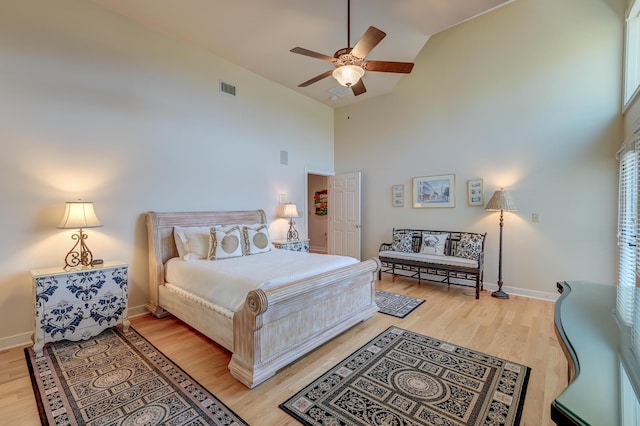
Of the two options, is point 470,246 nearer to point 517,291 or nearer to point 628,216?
point 517,291

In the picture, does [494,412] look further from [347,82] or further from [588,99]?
[588,99]

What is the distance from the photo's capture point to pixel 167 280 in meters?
3.43

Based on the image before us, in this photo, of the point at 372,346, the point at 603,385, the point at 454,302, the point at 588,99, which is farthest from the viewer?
the point at 454,302

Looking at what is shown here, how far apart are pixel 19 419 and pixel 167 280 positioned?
5.58 feet

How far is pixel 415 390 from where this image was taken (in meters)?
2.09

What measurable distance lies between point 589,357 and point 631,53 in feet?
14.1

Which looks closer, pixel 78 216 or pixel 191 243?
pixel 78 216

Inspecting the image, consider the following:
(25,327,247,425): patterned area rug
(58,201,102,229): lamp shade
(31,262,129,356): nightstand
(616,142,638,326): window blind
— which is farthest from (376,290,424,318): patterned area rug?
(58,201,102,229): lamp shade

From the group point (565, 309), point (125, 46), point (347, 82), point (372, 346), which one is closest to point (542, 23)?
point (347, 82)

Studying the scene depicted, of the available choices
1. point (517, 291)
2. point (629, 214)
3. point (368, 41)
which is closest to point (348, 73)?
point (368, 41)

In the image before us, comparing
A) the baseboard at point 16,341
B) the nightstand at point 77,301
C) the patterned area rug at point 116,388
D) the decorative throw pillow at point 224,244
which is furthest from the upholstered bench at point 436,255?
the baseboard at point 16,341

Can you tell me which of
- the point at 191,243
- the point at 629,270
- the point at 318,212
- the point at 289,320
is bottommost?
the point at 289,320

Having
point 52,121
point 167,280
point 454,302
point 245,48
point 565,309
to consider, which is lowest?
point 454,302

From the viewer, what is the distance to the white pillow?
351 cm
